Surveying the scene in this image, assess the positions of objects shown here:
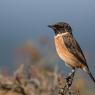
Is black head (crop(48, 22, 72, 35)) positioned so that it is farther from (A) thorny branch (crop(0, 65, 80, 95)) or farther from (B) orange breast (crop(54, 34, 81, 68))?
(A) thorny branch (crop(0, 65, 80, 95))

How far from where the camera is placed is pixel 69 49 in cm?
692

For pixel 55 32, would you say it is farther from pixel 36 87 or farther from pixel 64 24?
pixel 36 87

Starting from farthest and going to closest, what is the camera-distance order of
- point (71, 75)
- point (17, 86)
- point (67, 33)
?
point (17, 86), point (67, 33), point (71, 75)

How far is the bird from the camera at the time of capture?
6.71 metres

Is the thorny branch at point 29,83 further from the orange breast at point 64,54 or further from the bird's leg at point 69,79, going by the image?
the bird's leg at point 69,79

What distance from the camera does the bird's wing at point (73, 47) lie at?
264 inches

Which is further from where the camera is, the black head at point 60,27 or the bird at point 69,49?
the bird at point 69,49

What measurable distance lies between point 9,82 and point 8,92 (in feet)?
0.47

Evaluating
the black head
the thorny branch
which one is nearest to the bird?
the black head

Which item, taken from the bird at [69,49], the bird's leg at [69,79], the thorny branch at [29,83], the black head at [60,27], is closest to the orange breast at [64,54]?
the bird at [69,49]

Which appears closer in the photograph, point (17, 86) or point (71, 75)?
point (71, 75)

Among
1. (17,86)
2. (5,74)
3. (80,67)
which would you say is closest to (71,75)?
(80,67)

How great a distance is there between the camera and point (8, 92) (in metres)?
8.11

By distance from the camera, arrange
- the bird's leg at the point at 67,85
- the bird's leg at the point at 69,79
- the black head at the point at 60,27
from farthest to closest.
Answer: the black head at the point at 60,27 → the bird's leg at the point at 69,79 → the bird's leg at the point at 67,85
